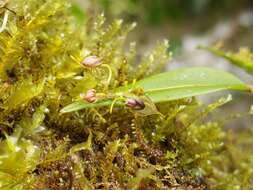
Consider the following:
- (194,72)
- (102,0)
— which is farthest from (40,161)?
(102,0)

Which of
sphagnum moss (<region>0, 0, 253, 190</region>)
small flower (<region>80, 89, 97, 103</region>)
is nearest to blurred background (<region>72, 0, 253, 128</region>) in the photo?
sphagnum moss (<region>0, 0, 253, 190</region>)

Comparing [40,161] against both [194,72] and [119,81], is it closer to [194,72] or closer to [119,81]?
[119,81]

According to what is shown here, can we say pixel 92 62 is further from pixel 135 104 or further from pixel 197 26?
pixel 197 26

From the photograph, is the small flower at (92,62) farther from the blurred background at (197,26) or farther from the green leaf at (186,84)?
the blurred background at (197,26)

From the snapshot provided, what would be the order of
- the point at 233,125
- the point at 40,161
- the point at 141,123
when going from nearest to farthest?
the point at 40,161
the point at 141,123
the point at 233,125

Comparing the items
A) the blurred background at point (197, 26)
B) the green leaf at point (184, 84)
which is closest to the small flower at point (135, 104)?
the green leaf at point (184, 84)

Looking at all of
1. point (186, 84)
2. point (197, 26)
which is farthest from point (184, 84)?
point (197, 26)
